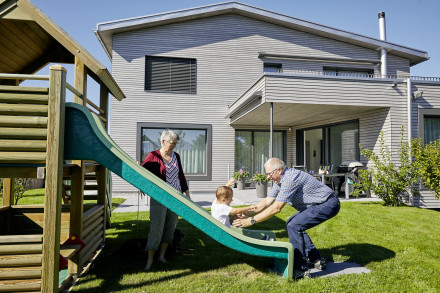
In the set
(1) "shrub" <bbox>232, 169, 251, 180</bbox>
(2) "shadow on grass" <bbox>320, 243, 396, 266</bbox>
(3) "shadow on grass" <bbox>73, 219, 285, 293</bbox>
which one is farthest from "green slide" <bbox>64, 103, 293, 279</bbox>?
(1) "shrub" <bbox>232, 169, 251, 180</bbox>

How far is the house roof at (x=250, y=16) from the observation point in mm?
11320

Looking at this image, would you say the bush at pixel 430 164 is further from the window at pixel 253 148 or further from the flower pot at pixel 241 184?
the flower pot at pixel 241 184

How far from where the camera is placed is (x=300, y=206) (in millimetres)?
3752

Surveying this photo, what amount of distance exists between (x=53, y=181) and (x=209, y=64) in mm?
10456

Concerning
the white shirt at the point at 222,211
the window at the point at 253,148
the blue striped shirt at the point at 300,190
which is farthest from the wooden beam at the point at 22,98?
the window at the point at 253,148

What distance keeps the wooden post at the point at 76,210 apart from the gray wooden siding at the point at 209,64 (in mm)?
8202

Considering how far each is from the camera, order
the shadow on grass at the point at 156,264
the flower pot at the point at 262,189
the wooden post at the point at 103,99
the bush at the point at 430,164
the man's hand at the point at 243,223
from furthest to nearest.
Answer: the flower pot at the point at 262,189, the bush at the point at 430,164, the wooden post at the point at 103,99, the man's hand at the point at 243,223, the shadow on grass at the point at 156,264

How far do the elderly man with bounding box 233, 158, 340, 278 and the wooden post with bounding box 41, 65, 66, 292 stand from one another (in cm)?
207

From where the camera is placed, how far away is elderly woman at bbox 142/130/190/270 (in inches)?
143

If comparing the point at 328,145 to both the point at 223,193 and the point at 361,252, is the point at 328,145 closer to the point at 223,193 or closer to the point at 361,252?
the point at 361,252

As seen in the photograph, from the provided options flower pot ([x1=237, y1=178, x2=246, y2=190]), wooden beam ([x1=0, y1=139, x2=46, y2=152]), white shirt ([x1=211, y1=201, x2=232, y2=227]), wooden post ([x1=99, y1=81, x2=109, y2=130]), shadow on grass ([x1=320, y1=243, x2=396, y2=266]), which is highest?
wooden post ([x1=99, y1=81, x2=109, y2=130])

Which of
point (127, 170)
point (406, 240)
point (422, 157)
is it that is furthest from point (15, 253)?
point (422, 157)

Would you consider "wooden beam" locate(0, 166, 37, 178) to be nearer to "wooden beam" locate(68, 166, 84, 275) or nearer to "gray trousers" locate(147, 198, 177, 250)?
"wooden beam" locate(68, 166, 84, 275)

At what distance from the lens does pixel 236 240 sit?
3078 mm
